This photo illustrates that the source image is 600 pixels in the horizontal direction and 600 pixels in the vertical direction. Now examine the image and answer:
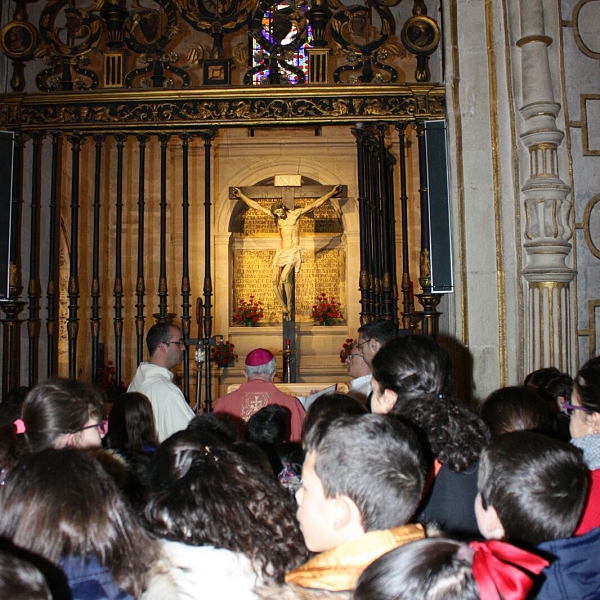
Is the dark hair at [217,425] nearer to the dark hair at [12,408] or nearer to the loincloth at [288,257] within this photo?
the dark hair at [12,408]

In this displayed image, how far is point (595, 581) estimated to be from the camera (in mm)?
1872

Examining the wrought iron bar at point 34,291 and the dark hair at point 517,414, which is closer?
the dark hair at point 517,414

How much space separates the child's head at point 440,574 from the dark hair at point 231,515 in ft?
1.72

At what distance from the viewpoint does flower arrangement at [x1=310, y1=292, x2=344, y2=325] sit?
1167 centimetres

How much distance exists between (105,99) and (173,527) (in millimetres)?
4943

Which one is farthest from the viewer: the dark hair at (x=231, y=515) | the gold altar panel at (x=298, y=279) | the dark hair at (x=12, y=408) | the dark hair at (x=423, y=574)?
the gold altar panel at (x=298, y=279)

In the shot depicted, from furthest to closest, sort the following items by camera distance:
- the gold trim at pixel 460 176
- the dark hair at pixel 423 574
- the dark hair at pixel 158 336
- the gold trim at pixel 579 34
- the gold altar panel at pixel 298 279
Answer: the gold altar panel at pixel 298 279, the gold trim at pixel 579 34, the gold trim at pixel 460 176, the dark hair at pixel 158 336, the dark hair at pixel 423 574

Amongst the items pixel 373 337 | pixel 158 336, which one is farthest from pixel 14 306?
pixel 373 337

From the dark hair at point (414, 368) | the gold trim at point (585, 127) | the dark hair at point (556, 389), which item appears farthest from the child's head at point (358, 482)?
the gold trim at point (585, 127)

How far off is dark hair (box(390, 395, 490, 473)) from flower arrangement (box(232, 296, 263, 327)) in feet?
30.5

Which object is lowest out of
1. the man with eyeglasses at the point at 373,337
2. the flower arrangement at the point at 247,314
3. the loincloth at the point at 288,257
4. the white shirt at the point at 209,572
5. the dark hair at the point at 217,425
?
the white shirt at the point at 209,572

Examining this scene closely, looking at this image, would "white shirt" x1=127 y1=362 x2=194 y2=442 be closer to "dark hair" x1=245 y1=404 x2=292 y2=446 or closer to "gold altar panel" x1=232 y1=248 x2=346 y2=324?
"dark hair" x1=245 y1=404 x2=292 y2=446

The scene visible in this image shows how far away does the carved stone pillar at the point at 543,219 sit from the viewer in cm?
557

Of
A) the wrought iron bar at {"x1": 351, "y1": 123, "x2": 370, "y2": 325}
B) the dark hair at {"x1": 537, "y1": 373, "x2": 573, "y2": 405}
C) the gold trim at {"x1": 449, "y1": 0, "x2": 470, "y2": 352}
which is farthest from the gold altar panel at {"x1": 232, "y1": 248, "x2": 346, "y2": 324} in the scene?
the dark hair at {"x1": 537, "y1": 373, "x2": 573, "y2": 405}
